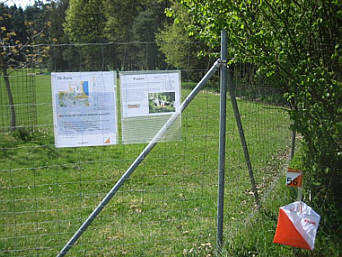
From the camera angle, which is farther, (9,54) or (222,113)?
(9,54)

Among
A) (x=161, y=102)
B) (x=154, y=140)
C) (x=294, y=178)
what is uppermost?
(x=161, y=102)

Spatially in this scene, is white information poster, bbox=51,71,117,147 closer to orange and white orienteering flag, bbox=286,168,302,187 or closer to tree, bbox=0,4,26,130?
tree, bbox=0,4,26,130

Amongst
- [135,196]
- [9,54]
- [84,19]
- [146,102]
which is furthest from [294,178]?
[84,19]

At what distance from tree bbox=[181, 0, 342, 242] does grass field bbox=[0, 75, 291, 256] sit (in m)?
0.49

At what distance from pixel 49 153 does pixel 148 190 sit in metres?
2.62

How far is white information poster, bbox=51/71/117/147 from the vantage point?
3.31 m

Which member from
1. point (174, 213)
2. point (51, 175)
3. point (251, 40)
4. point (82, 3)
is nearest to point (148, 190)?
point (174, 213)

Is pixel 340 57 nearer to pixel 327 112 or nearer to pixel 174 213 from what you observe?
pixel 327 112

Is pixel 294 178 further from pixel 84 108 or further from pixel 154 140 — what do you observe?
pixel 84 108

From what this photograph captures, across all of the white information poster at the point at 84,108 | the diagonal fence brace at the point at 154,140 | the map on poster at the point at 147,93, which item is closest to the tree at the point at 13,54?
the white information poster at the point at 84,108

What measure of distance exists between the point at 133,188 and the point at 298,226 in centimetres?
314

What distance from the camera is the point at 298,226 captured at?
335cm

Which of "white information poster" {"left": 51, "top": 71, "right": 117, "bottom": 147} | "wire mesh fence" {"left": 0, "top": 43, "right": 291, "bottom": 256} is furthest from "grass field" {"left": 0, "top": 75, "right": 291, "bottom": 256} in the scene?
"white information poster" {"left": 51, "top": 71, "right": 117, "bottom": 147}

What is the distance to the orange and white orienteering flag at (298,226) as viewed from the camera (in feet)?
10.7
